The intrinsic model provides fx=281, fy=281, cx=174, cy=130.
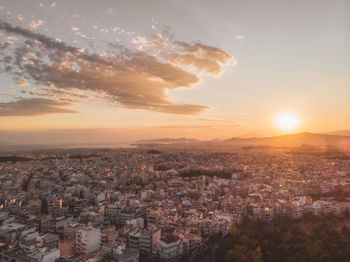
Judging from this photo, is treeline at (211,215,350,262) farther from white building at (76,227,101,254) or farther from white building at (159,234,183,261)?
white building at (76,227,101,254)

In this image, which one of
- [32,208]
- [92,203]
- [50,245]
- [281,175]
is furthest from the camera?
[281,175]

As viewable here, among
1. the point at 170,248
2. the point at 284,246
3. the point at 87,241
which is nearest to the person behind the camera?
the point at 284,246

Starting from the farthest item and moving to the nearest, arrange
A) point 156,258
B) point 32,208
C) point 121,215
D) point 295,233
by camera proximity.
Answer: point 32,208
point 121,215
point 295,233
point 156,258

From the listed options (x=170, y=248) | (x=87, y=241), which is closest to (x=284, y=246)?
(x=170, y=248)

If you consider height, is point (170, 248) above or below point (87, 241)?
below

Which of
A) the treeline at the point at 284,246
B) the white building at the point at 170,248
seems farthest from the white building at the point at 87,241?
the treeline at the point at 284,246

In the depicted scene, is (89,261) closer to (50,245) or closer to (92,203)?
(50,245)

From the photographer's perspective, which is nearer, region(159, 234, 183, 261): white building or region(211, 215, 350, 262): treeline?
region(211, 215, 350, 262): treeline

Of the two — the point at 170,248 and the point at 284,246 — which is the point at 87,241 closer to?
the point at 170,248

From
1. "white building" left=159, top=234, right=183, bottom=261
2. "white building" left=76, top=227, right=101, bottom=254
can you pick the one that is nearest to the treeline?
"white building" left=159, top=234, right=183, bottom=261

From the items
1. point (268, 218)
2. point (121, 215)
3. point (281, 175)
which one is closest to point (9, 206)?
point (121, 215)

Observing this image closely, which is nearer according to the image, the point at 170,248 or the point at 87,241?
the point at 170,248
